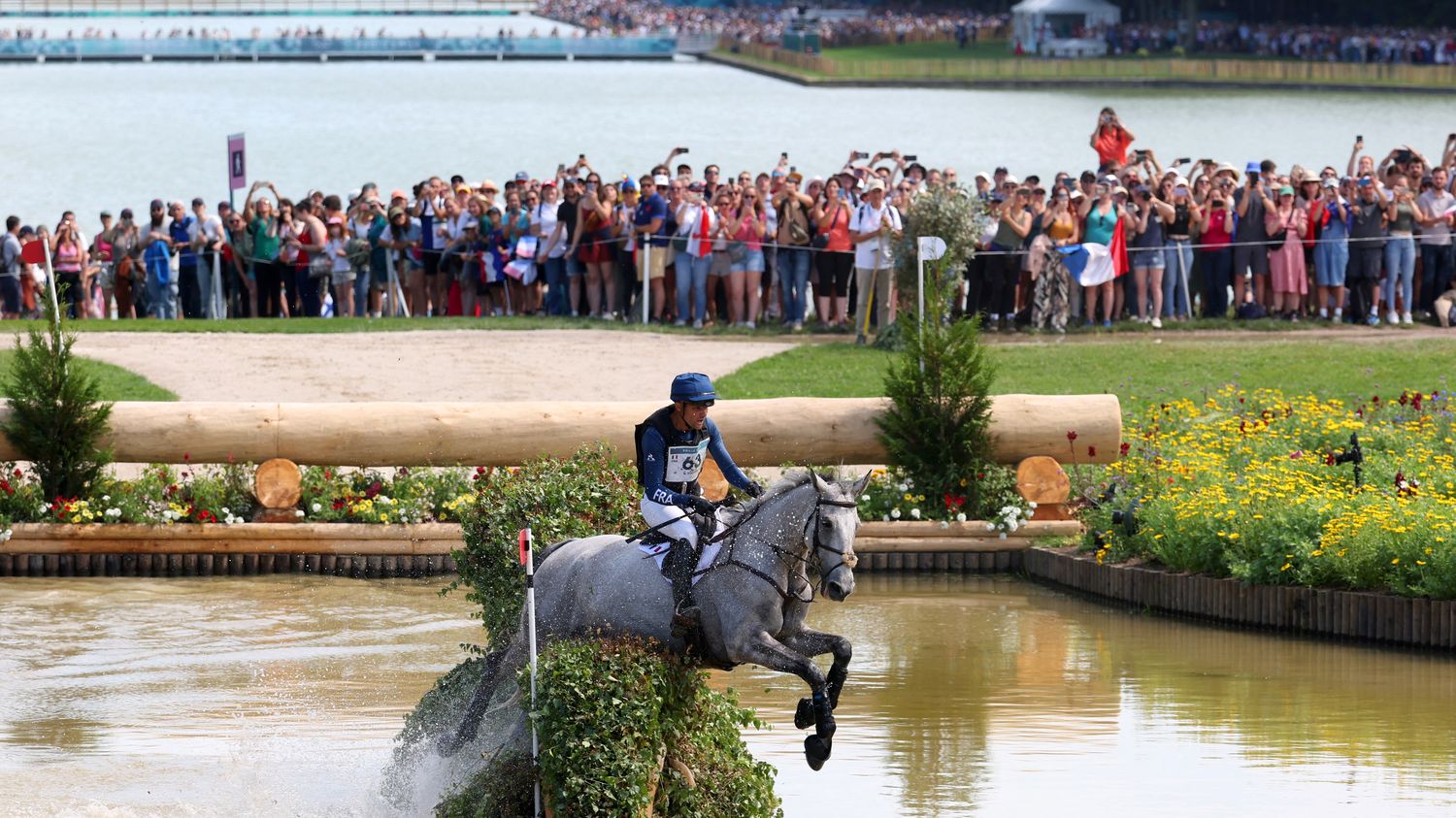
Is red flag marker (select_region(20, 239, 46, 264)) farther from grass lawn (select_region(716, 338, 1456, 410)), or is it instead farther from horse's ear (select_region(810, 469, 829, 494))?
horse's ear (select_region(810, 469, 829, 494))

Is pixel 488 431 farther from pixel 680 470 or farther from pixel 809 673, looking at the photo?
pixel 809 673

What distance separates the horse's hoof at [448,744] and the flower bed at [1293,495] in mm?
6496

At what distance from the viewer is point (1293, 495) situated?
15.9m

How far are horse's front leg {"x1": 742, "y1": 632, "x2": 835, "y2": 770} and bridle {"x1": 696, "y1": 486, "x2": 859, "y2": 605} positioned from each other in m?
0.24

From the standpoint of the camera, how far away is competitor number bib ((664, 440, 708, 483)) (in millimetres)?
10477

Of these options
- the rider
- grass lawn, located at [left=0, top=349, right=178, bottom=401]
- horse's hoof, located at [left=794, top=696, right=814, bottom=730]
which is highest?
the rider

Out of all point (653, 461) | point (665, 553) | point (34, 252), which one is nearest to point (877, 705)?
point (665, 553)

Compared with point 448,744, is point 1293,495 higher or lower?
higher

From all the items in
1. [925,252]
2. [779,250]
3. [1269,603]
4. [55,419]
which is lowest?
[1269,603]

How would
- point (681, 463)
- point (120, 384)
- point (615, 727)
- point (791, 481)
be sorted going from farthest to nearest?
point (120, 384) → point (681, 463) → point (791, 481) → point (615, 727)

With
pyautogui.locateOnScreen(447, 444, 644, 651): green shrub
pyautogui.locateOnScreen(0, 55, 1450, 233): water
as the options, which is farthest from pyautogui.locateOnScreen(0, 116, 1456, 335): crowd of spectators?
pyautogui.locateOnScreen(0, 55, 1450, 233): water

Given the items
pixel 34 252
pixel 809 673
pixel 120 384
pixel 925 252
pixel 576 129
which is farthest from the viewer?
pixel 576 129

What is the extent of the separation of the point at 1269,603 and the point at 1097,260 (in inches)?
387

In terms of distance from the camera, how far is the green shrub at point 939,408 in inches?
679
